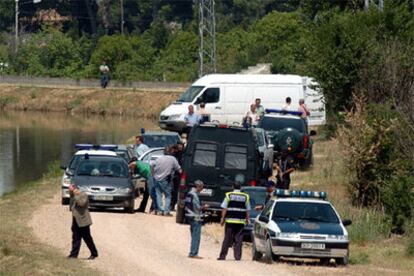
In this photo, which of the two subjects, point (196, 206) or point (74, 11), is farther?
point (74, 11)

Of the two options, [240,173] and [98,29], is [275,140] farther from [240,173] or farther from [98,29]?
[98,29]

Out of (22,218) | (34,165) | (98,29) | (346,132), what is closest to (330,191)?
(346,132)

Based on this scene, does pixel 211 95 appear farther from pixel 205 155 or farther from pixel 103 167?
pixel 205 155

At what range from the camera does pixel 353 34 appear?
4691 cm

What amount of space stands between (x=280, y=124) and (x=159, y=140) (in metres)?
3.93

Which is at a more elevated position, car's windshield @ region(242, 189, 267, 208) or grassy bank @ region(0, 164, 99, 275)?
car's windshield @ region(242, 189, 267, 208)

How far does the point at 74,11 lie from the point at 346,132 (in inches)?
4795

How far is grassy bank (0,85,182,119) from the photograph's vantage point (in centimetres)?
8812

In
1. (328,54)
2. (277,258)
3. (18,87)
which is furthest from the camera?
(18,87)

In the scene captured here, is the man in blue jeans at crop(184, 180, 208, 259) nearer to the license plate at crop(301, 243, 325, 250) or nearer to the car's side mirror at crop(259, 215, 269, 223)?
the car's side mirror at crop(259, 215, 269, 223)

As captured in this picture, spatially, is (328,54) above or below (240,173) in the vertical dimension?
above

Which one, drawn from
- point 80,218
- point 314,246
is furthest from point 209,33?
point 80,218

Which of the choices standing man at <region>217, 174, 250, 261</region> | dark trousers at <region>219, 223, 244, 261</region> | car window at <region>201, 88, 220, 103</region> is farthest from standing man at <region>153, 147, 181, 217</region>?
car window at <region>201, 88, 220, 103</region>

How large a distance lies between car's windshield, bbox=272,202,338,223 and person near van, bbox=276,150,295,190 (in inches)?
322
